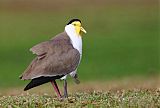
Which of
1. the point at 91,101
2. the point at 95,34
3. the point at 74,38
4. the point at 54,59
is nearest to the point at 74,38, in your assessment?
the point at 74,38

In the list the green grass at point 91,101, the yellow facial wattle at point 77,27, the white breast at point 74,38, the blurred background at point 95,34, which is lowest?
the green grass at point 91,101

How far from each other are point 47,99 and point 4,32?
28.0 meters

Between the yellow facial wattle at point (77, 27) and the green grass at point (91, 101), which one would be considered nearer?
the green grass at point (91, 101)

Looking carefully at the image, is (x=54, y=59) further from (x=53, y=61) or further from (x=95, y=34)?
(x=95, y=34)

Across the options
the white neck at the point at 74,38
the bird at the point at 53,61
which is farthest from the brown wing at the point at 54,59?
the white neck at the point at 74,38

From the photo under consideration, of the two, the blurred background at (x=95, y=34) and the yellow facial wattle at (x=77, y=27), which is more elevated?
the blurred background at (x=95, y=34)

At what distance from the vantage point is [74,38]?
36.4 feet

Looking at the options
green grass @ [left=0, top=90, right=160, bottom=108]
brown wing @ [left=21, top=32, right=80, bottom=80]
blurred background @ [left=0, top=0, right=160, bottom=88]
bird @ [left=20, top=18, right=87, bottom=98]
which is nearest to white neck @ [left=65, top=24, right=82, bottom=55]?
bird @ [left=20, top=18, right=87, bottom=98]

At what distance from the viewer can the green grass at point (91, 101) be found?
10.1m

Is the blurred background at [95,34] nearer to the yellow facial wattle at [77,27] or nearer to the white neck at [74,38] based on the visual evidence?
the yellow facial wattle at [77,27]

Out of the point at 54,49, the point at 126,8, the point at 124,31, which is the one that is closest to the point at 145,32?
the point at 124,31

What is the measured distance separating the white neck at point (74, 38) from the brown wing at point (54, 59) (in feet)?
0.35

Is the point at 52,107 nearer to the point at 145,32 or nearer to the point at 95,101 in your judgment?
the point at 95,101

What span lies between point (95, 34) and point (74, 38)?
2554 cm
